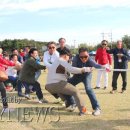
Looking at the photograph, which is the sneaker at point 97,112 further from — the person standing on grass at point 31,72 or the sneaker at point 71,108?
the person standing on grass at point 31,72

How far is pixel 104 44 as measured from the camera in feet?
45.6

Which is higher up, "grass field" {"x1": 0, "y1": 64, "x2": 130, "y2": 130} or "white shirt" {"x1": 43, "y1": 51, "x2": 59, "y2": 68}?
"white shirt" {"x1": 43, "y1": 51, "x2": 59, "y2": 68}

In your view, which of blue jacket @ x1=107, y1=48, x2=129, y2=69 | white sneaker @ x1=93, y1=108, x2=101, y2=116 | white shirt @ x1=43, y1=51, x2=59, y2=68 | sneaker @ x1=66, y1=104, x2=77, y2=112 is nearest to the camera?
white sneaker @ x1=93, y1=108, x2=101, y2=116

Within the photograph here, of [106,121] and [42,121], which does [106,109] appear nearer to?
[106,121]

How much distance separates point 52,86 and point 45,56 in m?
2.18

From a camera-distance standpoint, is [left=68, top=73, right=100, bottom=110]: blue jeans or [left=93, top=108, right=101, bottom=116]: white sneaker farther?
[left=68, top=73, right=100, bottom=110]: blue jeans

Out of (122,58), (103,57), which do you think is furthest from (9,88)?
(122,58)

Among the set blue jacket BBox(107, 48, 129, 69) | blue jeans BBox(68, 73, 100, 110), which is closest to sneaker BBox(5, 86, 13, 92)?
blue jacket BBox(107, 48, 129, 69)

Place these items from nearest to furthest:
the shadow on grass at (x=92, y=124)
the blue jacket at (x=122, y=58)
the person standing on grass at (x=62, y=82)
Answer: the shadow on grass at (x=92, y=124), the person standing on grass at (x=62, y=82), the blue jacket at (x=122, y=58)

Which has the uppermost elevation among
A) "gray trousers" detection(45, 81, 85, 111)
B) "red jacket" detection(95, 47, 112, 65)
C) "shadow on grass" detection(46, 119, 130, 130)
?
"red jacket" detection(95, 47, 112, 65)

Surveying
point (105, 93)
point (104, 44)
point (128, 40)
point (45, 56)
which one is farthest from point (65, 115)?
point (128, 40)

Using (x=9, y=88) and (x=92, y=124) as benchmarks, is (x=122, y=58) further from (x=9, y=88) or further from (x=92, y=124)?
(x=92, y=124)

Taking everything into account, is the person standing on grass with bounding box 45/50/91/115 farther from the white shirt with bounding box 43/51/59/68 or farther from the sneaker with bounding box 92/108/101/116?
the white shirt with bounding box 43/51/59/68

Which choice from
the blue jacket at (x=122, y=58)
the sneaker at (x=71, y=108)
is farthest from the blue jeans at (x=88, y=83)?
the blue jacket at (x=122, y=58)
